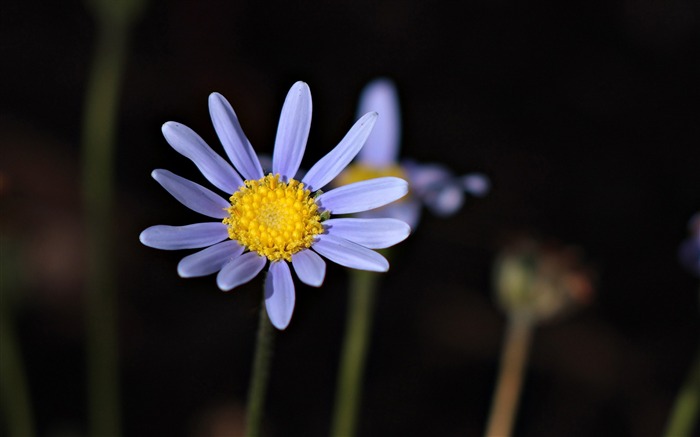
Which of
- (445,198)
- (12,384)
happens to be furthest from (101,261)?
(445,198)

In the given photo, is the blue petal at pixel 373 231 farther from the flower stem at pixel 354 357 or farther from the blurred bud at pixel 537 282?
the blurred bud at pixel 537 282

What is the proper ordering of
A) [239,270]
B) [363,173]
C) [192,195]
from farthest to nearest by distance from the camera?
[363,173] → [192,195] → [239,270]

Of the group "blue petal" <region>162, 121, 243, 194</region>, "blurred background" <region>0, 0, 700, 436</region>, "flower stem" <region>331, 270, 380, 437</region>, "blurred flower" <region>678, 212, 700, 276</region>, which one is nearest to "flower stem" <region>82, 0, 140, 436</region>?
"blurred background" <region>0, 0, 700, 436</region>

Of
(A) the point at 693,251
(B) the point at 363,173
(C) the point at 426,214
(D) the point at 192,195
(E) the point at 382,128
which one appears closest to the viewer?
(D) the point at 192,195

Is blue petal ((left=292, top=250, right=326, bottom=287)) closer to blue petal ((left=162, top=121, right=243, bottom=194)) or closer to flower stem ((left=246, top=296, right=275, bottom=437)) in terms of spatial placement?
flower stem ((left=246, top=296, right=275, bottom=437))

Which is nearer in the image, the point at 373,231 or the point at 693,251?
the point at 373,231

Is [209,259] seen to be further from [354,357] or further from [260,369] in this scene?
[354,357]

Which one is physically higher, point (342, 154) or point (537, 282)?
point (342, 154)
